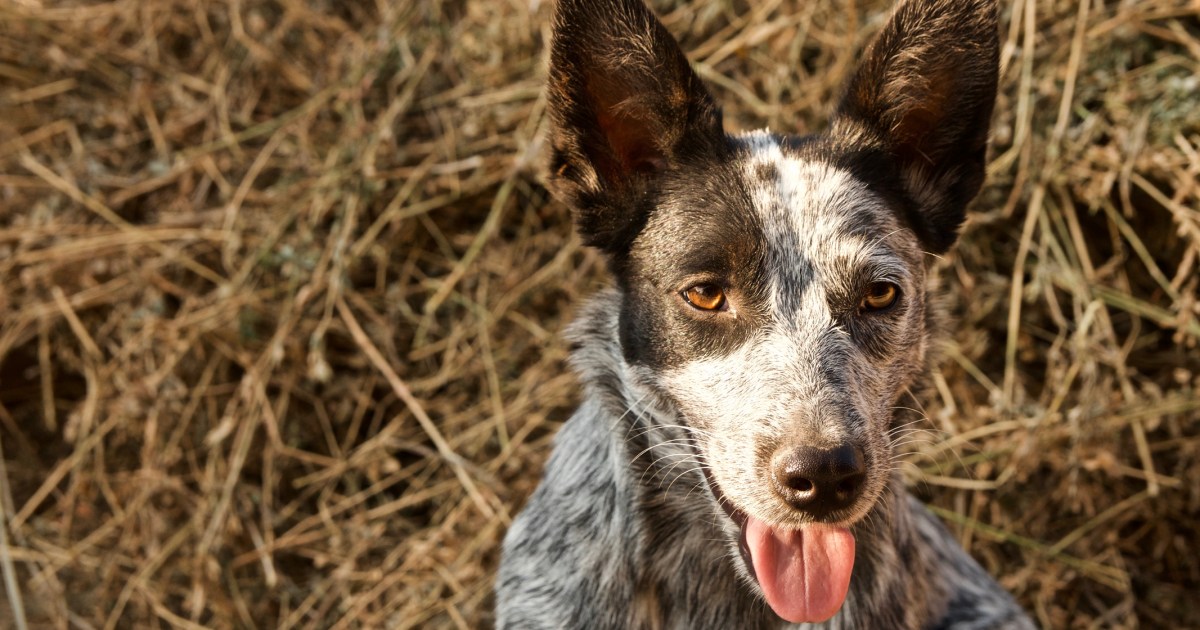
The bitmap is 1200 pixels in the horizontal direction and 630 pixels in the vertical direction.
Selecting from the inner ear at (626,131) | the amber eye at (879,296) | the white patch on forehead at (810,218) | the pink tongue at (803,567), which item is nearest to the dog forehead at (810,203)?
the white patch on forehead at (810,218)

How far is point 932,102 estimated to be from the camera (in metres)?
2.56

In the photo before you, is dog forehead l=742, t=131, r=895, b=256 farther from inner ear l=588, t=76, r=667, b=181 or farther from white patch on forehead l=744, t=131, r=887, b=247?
inner ear l=588, t=76, r=667, b=181

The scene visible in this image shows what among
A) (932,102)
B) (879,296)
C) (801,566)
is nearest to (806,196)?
(879,296)

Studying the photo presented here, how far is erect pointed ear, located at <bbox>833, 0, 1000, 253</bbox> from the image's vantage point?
244 centimetres

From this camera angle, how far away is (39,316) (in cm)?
434

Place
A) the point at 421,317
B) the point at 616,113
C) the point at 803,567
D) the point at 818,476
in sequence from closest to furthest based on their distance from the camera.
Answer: the point at 818,476
the point at 803,567
the point at 616,113
the point at 421,317

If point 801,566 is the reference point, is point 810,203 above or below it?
above

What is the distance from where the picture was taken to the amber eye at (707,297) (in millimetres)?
2385

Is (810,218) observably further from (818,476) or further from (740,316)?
(818,476)

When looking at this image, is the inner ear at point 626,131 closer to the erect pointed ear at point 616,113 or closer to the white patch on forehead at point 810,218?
the erect pointed ear at point 616,113

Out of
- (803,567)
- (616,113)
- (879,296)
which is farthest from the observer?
(616,113)

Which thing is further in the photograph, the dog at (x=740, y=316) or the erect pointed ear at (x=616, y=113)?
the erect pointed ear at (x=616, y=113)

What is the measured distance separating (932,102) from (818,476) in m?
1.02

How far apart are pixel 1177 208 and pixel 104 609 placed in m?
4.11
